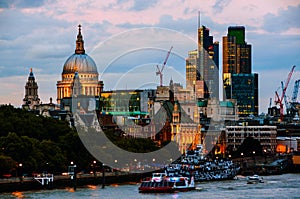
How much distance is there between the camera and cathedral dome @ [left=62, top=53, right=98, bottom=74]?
170 m

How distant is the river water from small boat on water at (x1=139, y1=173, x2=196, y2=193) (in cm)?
65

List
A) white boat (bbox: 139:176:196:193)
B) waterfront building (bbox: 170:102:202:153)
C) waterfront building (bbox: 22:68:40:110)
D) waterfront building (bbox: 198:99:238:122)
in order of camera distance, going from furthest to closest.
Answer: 1. waterfront building (bbox: 198:99:238:122)
2. waterfront building (bbox: 22:68:40:110)
3. waterfront building (bbox: 170:102:202:153)
4. white boat (bbox: 139:176:196:193)

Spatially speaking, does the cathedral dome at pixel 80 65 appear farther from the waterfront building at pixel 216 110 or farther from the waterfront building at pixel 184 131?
the waterfront building at pixel 184 131

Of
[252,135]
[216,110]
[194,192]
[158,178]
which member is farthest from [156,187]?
[216,110]

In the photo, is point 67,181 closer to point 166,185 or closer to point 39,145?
point 39,145

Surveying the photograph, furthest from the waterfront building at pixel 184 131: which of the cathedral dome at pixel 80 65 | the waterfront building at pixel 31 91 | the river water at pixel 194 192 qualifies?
the river water at pixel 194 192

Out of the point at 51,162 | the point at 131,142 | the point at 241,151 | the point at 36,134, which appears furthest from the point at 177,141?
the point at 51,162

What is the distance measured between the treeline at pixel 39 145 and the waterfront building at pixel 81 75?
73907 millimetres

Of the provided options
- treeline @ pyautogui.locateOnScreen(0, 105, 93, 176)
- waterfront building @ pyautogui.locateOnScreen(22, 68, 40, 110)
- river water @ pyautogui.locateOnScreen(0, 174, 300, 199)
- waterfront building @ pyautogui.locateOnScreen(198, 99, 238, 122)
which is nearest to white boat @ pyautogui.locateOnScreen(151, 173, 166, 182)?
river water @ pyautogui.locateOnScreen(0, 174, 300, 199)

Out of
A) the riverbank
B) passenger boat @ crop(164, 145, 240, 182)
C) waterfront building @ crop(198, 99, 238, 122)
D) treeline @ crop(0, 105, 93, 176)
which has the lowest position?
the riverbank

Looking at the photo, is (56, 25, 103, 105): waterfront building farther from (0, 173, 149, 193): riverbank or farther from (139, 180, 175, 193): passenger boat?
(139, 180, 175, 193): passenger boat

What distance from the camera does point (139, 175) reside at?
8075cm

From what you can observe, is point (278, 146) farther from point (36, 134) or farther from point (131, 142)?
point (36, 134)

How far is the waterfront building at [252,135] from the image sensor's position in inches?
5266
